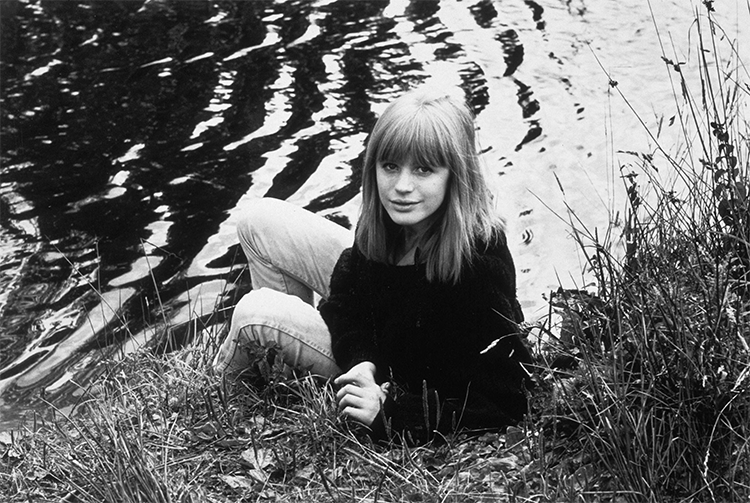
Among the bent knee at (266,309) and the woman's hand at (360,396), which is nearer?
the woman's hand at (360,396)

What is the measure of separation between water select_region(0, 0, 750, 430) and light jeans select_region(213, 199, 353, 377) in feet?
2.29

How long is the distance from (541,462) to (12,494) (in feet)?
4.83

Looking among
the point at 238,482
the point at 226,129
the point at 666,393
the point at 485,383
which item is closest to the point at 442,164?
the point at 485,383

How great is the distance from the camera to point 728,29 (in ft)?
24.9

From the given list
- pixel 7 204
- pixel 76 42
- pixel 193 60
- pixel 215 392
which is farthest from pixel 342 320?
pixel 76 42

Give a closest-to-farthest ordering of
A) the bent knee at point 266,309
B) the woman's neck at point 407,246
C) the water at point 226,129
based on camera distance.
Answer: the woman's neck at point 407,246 → the bent knee at point 266,309 → the water at point 226,129

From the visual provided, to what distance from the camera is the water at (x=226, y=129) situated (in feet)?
16.6

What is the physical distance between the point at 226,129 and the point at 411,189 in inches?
160

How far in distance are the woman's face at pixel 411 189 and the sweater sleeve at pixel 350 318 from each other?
9.1 inches

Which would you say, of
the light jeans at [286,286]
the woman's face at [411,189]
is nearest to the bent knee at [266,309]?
the light jeans at [286,286]

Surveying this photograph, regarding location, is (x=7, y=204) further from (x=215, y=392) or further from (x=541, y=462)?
(x=541, y=462)

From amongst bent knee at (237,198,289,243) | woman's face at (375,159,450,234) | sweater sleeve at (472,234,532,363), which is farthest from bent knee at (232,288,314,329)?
sweater sleeve at (472,234,532,363)

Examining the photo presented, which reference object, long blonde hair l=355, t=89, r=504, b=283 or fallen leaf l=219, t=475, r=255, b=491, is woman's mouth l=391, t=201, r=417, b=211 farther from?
fallen leaf l=219, t=475, r=255, b=491

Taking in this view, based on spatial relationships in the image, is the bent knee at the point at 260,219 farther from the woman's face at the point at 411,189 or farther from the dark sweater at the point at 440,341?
the woman's face at the point at 411,189
